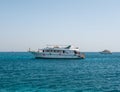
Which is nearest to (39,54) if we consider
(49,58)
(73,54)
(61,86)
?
(49,58)

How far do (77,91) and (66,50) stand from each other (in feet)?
282

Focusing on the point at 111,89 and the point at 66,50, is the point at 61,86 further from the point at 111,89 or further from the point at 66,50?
the point at 66,50

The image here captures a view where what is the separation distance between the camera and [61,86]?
43.0m

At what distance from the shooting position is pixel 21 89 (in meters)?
39.8

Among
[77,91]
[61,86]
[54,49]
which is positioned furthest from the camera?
[54,49]

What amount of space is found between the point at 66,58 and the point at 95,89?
285ft

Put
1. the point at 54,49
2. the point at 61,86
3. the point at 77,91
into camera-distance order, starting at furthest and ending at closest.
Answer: the point at 54,49
the point at 61,86
the point at 77,91

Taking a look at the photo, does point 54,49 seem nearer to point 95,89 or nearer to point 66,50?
point 66,50

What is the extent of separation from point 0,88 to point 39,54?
87783 millimetres

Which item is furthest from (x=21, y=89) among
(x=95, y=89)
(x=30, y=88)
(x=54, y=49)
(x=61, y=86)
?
(x=54, y=49)

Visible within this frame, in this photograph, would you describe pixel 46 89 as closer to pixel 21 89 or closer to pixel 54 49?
pixel 21 89

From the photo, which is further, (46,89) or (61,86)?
(61,86)

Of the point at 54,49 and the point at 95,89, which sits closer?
the point at 95,89

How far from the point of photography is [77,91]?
39.0m
